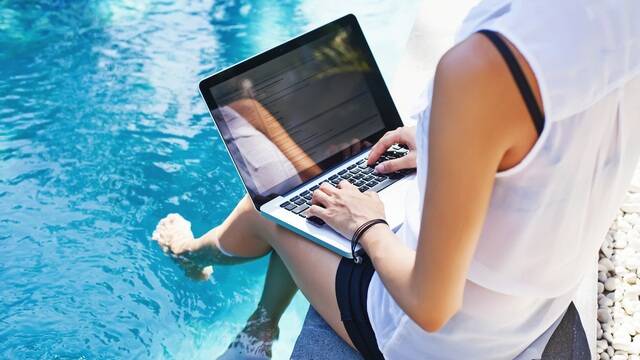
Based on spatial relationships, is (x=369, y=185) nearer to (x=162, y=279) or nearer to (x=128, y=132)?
(x=162, y=279)

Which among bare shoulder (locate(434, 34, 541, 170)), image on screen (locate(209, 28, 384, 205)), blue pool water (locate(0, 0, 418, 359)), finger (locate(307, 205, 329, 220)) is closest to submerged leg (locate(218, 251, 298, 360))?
blue pool water (locate(0, 0, 418, 359))

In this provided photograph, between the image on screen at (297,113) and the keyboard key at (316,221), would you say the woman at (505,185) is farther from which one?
the image on screen at (297,113)

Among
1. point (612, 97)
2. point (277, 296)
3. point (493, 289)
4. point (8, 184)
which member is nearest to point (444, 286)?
point (493, 289)

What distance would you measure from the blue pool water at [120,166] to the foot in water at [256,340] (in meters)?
0.11

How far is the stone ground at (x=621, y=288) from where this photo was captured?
1829mm

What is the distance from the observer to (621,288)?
1989mm

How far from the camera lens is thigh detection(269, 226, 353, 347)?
1.45 metres

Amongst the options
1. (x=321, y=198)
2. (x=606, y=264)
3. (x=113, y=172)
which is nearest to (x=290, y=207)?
(x=321, y=198)

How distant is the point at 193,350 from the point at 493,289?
4.21ft

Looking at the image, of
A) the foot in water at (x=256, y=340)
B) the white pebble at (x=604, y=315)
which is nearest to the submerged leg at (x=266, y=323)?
the foot in water at (x=256, y=340)

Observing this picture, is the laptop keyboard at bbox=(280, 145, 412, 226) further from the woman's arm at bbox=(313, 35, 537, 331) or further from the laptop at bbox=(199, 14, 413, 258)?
the woman's arm at bbox=(313, 35, 537, 331)

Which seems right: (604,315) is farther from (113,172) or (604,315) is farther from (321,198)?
(113,172)

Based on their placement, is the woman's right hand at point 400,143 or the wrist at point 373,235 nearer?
the wrist at point 373,235

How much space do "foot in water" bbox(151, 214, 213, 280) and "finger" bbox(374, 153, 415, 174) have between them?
24.9 inches
